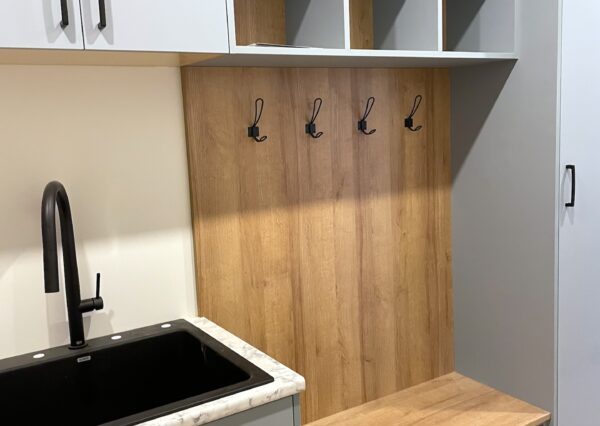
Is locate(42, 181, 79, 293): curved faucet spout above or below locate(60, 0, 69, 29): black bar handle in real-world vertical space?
below

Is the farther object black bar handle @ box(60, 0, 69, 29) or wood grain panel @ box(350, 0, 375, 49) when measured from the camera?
wood grain panel @ box(350, 0, 375, 49)

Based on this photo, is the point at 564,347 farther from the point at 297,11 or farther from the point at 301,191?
the point at 297,11

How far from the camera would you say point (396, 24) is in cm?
203

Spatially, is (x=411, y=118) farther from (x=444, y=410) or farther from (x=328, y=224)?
(x=444, y=410)

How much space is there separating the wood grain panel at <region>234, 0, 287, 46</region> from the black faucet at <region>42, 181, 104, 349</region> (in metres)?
0.70

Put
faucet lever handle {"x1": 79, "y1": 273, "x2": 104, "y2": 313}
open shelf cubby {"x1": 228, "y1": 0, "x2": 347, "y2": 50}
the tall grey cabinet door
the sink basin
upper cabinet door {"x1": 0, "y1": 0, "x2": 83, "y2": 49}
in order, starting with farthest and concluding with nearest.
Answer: the tall grey cabinet door < open shelf cubby {"x1": 228, "y1": 0, "x2": 347, "y2": 50} < faucet lever handle {"x1": 79, "y1": 273, "x2": 104, "y2": 313} < the sink basin < upper cabinet door {"x1": 0, "y1": 0, "x2": 83, "y2": 49}

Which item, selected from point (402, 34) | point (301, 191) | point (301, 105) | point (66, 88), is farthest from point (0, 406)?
point (402, 34)

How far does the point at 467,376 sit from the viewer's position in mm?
2447

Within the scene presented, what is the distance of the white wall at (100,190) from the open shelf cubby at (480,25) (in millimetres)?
1068

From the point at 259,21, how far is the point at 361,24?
1.29ft

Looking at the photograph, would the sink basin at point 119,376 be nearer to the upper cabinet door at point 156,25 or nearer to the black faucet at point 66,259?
the black faucet at point 66,259

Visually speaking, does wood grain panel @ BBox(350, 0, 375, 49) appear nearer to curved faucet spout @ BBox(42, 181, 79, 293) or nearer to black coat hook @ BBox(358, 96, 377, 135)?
black coat hook @ BBox(358, 96, 377, 135)

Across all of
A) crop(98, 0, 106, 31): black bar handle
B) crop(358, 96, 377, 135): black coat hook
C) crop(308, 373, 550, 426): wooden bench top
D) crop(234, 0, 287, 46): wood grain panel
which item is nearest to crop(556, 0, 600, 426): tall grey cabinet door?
crop(308, 373, 550, 426): wooden bench top

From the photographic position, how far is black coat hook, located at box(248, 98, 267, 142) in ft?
6.17
